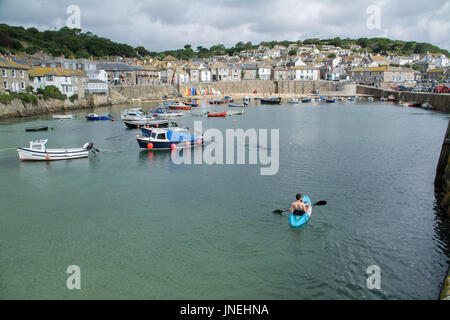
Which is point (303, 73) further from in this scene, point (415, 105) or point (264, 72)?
point (415, 105)

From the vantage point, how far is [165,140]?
33.8 meters

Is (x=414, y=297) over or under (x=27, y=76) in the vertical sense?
under

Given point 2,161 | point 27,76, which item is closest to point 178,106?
point 27,76

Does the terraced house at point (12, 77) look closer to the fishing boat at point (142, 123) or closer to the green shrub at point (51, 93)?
the green shrub at point (51, 93)

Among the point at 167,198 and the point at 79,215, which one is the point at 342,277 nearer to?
the point at 167,198

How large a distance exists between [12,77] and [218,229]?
60.2 m

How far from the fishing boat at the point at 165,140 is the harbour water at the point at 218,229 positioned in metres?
2.36

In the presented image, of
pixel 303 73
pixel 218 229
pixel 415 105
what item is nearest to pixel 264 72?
pixel 303 73

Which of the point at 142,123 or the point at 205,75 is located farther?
the point at 205,75

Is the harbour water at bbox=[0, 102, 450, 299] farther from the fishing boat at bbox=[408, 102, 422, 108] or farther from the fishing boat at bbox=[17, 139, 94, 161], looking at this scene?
the fishing boat at bbox=[408, 102, 422, 108]

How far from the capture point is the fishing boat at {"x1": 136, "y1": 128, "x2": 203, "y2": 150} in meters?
33.4

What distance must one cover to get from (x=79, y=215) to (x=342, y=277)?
1314 cm

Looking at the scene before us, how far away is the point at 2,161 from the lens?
30.2 m
